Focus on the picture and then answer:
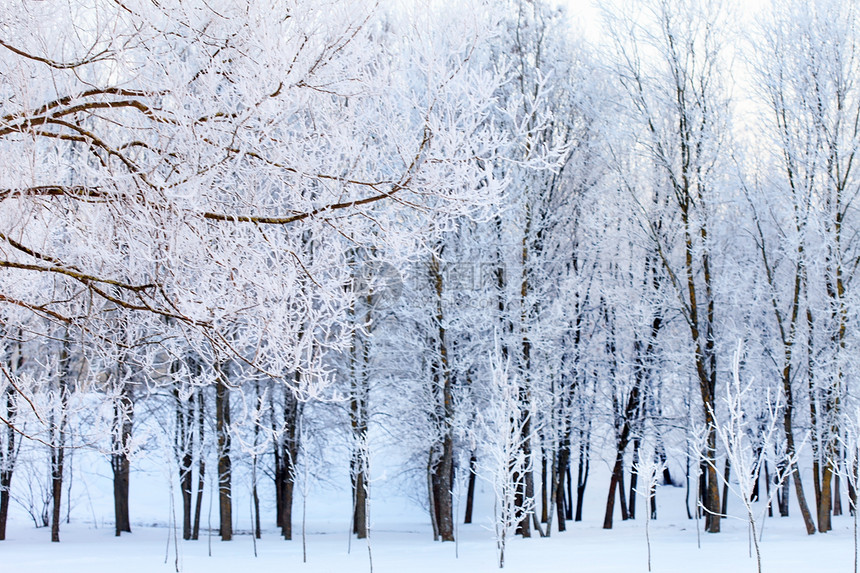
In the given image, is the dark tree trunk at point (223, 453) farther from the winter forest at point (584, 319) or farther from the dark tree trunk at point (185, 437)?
the dark tree trunk at point (185, 437)

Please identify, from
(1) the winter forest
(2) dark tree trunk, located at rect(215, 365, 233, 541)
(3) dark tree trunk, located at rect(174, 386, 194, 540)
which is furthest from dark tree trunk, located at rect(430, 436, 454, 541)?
(3) dark tree trunk, located at rect(174, 386, 194, 540)

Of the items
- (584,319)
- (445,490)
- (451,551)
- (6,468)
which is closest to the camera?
(451,551)

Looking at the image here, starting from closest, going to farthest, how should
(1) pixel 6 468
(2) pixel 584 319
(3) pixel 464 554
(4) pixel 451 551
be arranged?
1. (3) pixel 464 554
2. (4) pixel 451 551
3. (1) pixel 6 468
4. (2) pixel 584 319

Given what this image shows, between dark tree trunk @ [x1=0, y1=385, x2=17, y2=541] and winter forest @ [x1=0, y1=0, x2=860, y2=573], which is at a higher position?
winter forest @ [x1=0, y1=0, x2=860, y2=573]

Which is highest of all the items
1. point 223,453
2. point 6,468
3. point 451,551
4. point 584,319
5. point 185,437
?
point 584,319

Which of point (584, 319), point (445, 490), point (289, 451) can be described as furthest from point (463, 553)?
point (584, 319)

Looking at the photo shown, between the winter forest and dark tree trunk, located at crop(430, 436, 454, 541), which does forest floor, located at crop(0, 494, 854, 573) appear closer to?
the winter forest

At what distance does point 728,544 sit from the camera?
509 inches

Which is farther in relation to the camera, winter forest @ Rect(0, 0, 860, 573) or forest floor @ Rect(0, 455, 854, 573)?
forest floor @ Rect(0, 455, 854, 573)

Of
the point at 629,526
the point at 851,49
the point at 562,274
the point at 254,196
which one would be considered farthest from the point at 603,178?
the point at 254,196

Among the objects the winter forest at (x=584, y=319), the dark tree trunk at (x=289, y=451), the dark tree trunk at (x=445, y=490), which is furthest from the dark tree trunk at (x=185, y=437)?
the dark tree trunk at (x=445, y=490)

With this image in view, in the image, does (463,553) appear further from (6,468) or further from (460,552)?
(6,468)

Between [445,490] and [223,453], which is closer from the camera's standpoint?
[445,490]

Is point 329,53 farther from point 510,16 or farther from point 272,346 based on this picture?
point 510,16
